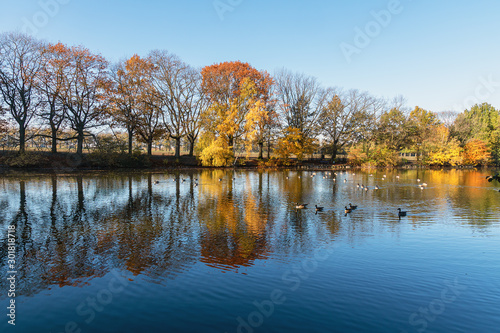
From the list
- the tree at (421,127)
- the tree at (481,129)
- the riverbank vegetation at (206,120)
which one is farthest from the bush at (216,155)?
the tree at (481,129)

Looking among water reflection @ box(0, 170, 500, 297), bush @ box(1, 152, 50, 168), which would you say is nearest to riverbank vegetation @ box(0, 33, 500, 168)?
bush @ box(1, 152, 50, 168)

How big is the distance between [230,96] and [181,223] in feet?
153

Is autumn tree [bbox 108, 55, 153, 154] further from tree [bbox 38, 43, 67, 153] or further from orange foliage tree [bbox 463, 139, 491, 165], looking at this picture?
orange foliage tree [bbox 463, 139, 491, 165]

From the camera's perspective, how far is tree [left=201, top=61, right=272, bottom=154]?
2163 inches

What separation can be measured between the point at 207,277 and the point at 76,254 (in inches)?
204

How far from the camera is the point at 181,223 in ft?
50.0

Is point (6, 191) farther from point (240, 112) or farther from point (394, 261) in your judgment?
point (240, 112)

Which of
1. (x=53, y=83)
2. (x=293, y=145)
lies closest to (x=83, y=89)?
(x=53, y=83)

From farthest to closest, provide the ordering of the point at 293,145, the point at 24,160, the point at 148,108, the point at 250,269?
the point at 293,145, the point at 148,108, the point at 24,160, the point at 250,269

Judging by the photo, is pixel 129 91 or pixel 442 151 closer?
pixel 129 91

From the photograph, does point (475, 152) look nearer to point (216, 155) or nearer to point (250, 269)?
point (216, 155)

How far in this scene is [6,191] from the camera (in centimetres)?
2420

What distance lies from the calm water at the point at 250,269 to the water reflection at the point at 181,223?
0.08m

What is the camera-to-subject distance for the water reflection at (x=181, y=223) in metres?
10.1
